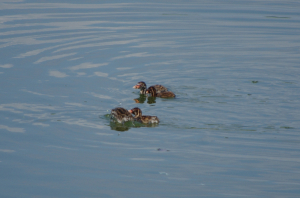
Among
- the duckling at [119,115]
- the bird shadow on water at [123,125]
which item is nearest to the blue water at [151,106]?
the bird shadow on water at [123,125]

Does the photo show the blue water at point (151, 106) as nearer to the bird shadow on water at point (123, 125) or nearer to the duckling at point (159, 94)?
the bird shadow on water at point (123, 125)

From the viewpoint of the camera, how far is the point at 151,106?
34.3 ft

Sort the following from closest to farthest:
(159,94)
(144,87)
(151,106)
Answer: (151,106)
(159,94)
(144,87)

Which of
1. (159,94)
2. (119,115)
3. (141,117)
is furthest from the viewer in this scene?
(159,94)

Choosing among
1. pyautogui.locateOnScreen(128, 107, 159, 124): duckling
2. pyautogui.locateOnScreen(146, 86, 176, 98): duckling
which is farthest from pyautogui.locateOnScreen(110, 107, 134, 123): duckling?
pyautogui.locateOnScreen(146, 86, 176, 98): duckling

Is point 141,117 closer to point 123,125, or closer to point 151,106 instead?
point 123,125

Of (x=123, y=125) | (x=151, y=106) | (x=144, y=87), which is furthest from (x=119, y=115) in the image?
(x=144, y=87)

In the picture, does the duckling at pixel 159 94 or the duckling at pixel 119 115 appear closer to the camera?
the duckling at pixel 119 115

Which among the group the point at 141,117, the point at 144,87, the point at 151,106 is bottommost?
the point at 141,117

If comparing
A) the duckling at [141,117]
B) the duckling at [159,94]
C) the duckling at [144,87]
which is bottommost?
the duckling at [141,117]

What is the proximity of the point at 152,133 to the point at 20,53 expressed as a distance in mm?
7029

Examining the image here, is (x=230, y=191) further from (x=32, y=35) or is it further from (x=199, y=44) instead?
(x=32, y=35)

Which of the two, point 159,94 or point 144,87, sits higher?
point 144,87

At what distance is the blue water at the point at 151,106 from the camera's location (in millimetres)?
6816
